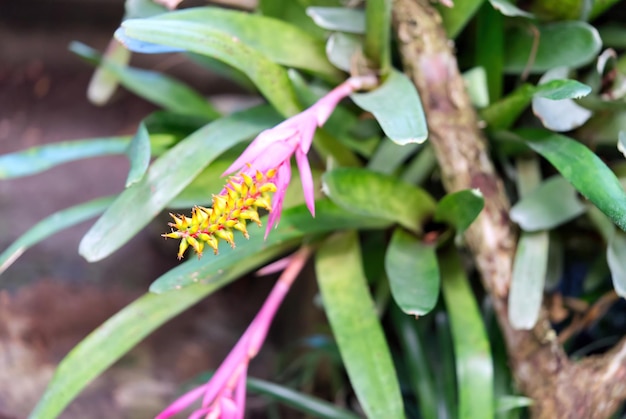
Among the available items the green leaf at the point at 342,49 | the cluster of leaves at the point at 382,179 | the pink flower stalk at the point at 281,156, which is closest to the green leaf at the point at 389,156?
the cluster of leaves at the point at 382,179

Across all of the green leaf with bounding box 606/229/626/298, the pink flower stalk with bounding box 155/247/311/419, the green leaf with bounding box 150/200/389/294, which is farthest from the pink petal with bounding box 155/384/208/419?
the green leaf with bounding box 606/229/626/298

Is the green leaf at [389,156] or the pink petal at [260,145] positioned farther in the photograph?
the green leaf at [389,156]

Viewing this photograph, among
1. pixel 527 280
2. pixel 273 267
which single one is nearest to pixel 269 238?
pixel 273 267

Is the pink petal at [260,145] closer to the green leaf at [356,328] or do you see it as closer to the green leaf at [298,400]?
the green leaf at [356,328]

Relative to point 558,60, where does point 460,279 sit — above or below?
below

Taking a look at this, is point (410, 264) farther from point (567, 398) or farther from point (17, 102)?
point (17, 102)

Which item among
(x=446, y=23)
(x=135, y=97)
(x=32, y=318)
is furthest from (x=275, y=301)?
(x=135, y=97)
